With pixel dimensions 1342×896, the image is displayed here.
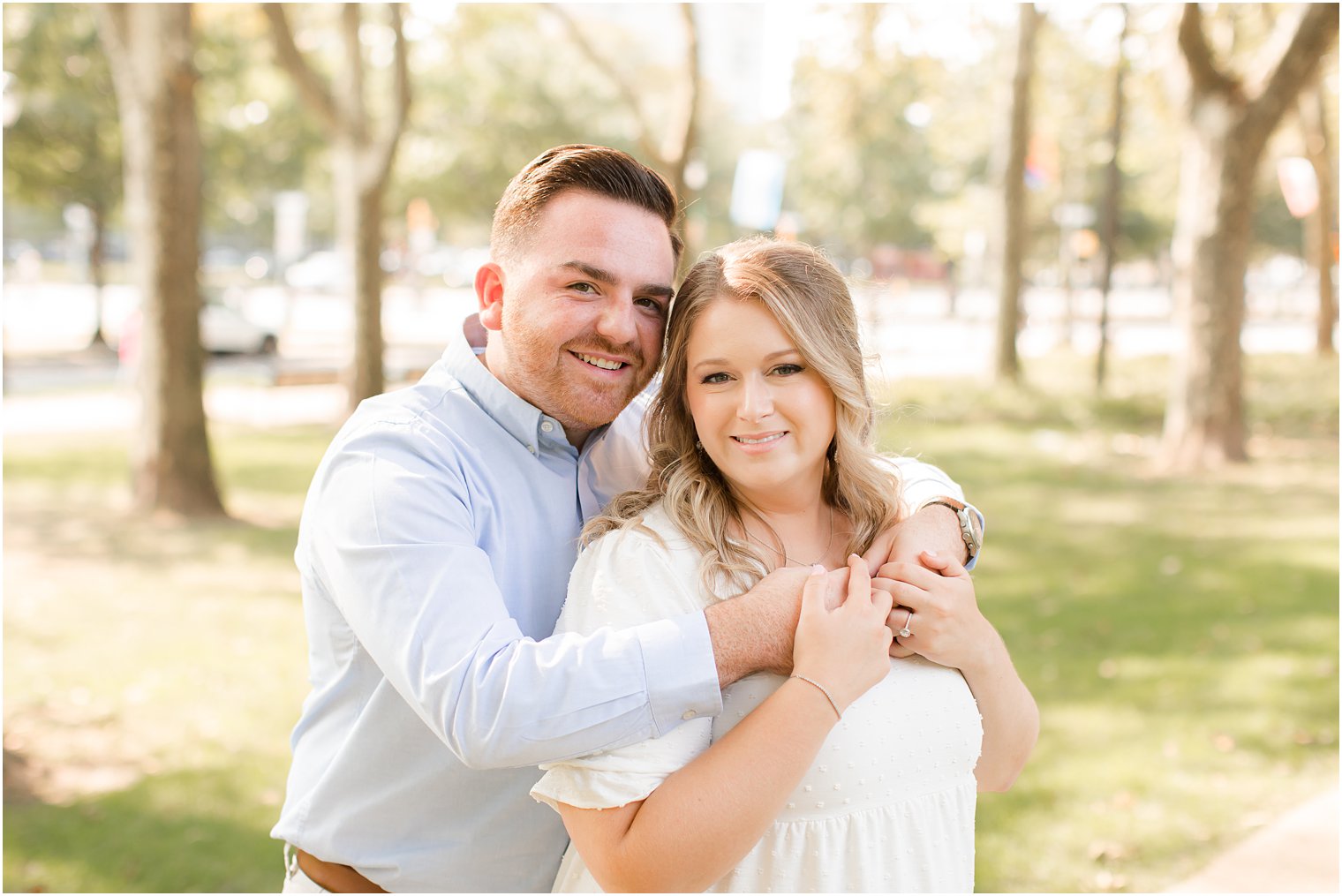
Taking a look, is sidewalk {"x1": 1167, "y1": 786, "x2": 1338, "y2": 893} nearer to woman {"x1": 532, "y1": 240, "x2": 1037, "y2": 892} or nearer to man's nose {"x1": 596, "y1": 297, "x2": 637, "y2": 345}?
woman {"x1": 532, "y1": 240, "x2": 1037, "y2": 892}

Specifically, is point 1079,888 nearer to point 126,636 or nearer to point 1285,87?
point 126,636

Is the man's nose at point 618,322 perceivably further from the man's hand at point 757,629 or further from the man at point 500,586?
the man's hand at point 757,629

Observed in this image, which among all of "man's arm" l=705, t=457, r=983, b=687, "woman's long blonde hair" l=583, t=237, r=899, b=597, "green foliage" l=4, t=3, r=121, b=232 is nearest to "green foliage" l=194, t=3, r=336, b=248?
"green foliage" l=4, t=3, r=121, b=232

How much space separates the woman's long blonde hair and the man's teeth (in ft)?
0.43

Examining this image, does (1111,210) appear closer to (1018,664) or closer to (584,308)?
(1018,664)

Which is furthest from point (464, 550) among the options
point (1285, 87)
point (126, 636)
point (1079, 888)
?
point (1285, 87)

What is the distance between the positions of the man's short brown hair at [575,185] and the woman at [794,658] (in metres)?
0.30

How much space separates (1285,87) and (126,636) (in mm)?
10808

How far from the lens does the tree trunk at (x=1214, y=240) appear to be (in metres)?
11.4

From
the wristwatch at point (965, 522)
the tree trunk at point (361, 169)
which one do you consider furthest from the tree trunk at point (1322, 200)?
the wristwatch at point (965, 522)

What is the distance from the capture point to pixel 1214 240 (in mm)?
11883

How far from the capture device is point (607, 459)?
281cm

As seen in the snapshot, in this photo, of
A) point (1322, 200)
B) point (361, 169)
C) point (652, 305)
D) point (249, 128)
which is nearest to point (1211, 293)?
point (361, 169)

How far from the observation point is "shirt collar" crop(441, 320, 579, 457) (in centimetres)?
258
